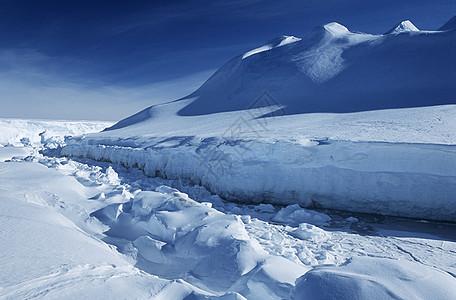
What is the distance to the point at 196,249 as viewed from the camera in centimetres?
259

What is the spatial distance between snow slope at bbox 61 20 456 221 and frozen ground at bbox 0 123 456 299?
1.19ft

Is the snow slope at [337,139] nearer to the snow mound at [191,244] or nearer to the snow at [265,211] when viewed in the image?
the snow at [265,211]

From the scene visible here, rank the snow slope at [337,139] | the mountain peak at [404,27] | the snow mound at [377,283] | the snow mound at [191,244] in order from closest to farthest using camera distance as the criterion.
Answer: the snow mound at [377,283]
the snow mound at [191,244]
the snow slope at [337,139]
the mountain peak at [404,27]

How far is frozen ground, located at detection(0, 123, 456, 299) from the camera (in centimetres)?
161

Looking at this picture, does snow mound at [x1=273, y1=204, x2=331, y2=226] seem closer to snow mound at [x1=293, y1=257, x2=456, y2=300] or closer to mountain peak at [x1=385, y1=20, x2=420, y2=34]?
snow mound at [x1=293, y1=257, x2=456, y2=300]

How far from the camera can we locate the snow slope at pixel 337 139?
3963 mm

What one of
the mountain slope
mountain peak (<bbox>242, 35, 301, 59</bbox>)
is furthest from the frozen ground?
mountain peak (<bbox>242, 35, 301, 59</bbox>)

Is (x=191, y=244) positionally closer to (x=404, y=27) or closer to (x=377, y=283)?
(x=377, y=283)

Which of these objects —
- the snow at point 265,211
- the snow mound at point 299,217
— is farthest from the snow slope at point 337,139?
the snow mound at point 299,217

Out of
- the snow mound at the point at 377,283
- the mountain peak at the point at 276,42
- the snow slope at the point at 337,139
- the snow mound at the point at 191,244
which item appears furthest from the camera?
the mountain peak at the point at 276,42

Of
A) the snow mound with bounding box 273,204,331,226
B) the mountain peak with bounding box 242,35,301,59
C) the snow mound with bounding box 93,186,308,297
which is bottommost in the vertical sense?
the snow mound with bounding box 273,204,331,226

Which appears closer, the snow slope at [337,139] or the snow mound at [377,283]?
the snow mound at [377,283]

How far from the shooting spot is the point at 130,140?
8.30 meters

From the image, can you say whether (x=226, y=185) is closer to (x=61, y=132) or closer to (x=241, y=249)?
(x=241, y=249)
